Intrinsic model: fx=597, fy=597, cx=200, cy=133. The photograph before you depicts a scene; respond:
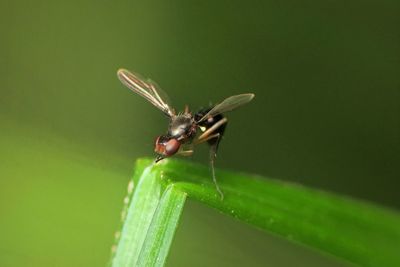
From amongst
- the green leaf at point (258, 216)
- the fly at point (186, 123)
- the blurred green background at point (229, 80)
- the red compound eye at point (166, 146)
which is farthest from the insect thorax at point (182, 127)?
the blurred green background at point (229, 80)

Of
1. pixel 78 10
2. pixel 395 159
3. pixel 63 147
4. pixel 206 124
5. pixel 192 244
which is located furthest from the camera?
pixel 78 10

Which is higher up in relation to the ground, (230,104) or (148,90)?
(148,90)

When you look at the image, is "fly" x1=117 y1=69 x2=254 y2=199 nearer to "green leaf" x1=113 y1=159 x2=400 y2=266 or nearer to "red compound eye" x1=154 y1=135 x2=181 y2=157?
"red compound eye" x1=154 y1=135 x2=181 y2=157

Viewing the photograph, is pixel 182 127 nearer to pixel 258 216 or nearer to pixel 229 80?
pixel 258 216

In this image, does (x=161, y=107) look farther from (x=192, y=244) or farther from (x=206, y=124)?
(x=192, y=244)

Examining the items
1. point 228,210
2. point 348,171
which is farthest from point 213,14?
point 228,210

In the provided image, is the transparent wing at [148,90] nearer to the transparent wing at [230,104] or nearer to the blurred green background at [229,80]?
the transparent wing at [230,104]

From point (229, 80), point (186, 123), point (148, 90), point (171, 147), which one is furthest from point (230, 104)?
point (229, 80)

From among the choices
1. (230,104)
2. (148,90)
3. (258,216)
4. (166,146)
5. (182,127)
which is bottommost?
(258,216)
